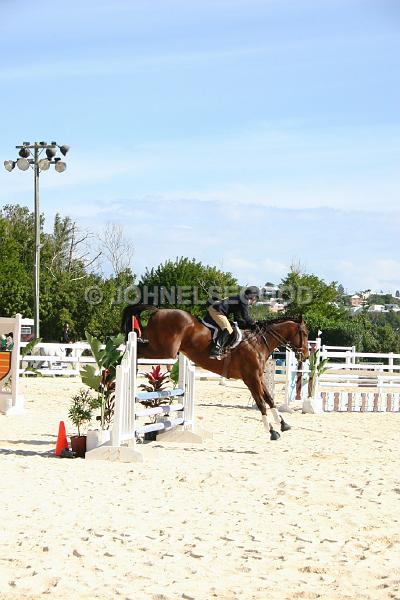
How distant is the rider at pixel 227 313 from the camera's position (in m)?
13.1

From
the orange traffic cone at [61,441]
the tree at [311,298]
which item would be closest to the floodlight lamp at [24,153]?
the orange traffic cone at [61,441]

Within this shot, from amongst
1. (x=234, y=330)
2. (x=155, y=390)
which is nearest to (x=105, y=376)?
(x=155, y=390)

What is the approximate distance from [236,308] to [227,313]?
0.63ft

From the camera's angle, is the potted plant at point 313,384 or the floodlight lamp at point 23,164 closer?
the potted plant at point 313,384

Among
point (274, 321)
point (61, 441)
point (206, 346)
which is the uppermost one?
point (274, 321)

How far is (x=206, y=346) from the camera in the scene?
13289 mm

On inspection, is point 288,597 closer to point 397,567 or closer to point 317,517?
point 397,567

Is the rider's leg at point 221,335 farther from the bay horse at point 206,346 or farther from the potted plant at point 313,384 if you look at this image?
the potted plant at point 313,384

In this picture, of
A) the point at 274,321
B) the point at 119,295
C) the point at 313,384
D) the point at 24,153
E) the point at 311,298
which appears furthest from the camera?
the point at 311,298

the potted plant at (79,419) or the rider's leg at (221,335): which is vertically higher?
the rider's leg at (221,335)

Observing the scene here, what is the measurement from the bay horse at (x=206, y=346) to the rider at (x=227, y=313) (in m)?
0.16

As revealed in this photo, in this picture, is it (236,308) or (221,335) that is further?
(236,308)

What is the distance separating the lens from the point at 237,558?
5906mm

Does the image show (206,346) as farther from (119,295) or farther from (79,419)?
(119,295)
